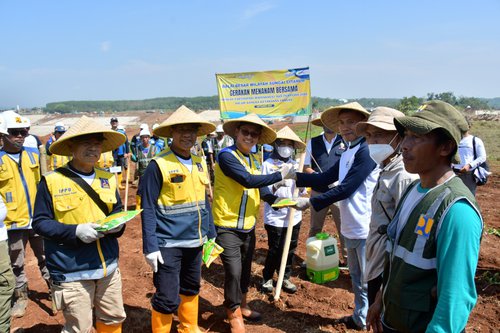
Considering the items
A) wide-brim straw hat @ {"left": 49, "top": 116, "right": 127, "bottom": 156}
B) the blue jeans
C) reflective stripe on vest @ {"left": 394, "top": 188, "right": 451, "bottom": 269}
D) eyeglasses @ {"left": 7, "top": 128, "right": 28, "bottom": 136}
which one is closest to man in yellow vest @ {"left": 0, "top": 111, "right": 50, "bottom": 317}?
eyeglasses @ {"left": 7, "top": 128, "right": 28, "bottom": 136}

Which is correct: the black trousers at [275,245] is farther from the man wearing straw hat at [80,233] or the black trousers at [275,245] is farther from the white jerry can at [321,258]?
the man wearing straw hat at [80,233]

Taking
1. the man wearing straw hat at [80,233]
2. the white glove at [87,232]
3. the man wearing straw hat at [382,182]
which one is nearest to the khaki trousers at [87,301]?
the man wearing straw hat at [80,233]

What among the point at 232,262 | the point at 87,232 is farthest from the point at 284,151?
the point at 87,232

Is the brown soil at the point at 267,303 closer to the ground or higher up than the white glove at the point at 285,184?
closer to the ground

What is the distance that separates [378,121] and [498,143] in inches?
982

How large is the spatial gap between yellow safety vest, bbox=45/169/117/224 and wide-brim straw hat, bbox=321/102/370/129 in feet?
8.11

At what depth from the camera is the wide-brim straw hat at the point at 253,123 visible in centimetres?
371

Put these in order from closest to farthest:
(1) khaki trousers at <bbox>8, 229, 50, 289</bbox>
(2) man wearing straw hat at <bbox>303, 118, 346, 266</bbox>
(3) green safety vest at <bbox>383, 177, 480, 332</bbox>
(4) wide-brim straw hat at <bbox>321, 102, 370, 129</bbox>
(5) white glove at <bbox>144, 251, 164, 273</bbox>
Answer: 1. (3) green safety vest at <bbox>383, 177, 480, 332</bbox>
2. (5) white glove at <bbox>144, 251, 164, 273</bbox>
3. (4) wide-brim straw hat at <bbox>321, 102, 370, 129</bbox>
4. (1) khaki trousers at <bbox>8, 229, 50, 289</bbox>
5. (2) man wearing straw hat at <bbox>303, 118, 346, 266</bbox>

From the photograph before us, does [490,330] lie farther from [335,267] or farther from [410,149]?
[410,149]

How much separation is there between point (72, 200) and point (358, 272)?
2.71 metres

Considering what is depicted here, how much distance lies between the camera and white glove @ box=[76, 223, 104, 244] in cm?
258

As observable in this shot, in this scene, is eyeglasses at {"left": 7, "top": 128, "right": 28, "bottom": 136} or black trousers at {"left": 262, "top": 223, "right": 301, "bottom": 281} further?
black trousers at {"left": 262, "top": 223, "right": 301, "bottom": 281}

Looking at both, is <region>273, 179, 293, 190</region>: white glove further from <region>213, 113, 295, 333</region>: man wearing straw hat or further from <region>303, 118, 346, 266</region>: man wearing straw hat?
<region>213, 113, 295, 333</region>: man wearing straw hat

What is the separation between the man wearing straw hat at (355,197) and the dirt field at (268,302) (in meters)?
0.59
